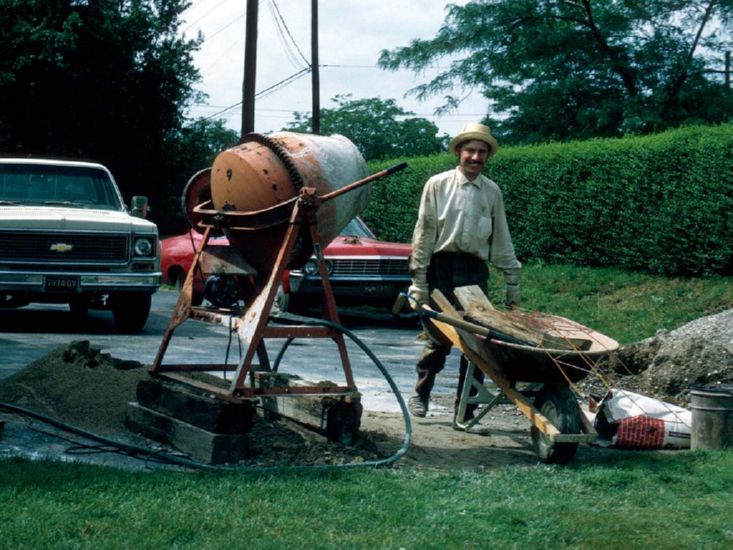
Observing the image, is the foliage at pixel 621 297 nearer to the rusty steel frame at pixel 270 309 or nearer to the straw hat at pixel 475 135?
the straw hat at pixel 475 135

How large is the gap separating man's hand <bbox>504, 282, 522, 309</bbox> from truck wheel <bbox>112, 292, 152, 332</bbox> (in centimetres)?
675

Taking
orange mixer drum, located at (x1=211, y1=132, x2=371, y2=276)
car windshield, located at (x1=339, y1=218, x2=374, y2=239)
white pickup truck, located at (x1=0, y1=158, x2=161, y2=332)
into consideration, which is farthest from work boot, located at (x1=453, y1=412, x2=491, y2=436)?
car windshield, located at (x1=339, y1=218, x2=374, y2=239)

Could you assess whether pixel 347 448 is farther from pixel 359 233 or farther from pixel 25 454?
pixel 359 233

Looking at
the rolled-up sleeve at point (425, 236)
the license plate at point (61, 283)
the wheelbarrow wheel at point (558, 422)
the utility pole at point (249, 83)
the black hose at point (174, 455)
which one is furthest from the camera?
the utility pole at point (249, 83)

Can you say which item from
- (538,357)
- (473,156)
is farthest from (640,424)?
(473,156)

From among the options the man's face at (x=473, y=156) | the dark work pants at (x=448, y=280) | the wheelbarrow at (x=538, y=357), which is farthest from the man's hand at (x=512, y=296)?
the man's face at (x=473, y=156)

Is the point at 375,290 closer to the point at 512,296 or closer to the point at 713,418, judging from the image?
the point at 512,296

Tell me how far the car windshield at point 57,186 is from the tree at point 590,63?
16385mm

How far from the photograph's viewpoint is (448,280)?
8.03m

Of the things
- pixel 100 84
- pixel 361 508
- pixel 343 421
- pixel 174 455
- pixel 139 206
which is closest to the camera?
pixel 361 508

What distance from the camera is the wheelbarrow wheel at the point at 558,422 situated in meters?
6.54

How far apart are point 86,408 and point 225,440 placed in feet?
5.79

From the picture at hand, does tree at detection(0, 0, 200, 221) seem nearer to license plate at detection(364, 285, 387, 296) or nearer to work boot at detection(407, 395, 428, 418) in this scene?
license plate at detection(364, 285, 387, 296)

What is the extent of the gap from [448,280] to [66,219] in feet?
20.4
